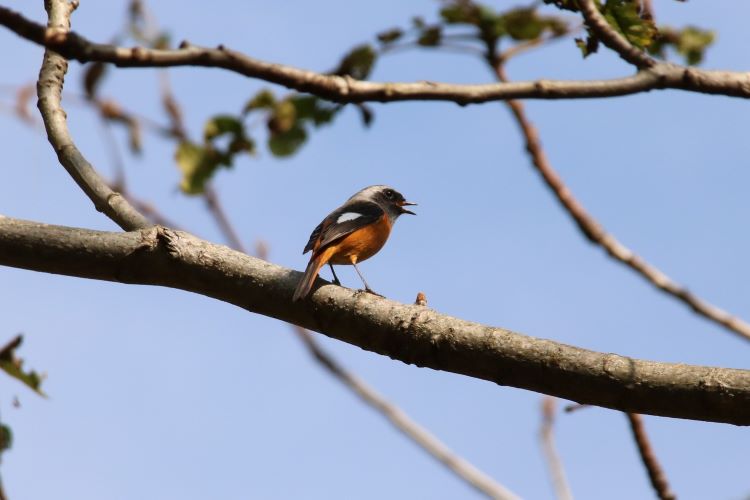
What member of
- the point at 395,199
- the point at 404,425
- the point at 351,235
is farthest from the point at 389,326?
the point at 395,199

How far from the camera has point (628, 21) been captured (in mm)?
3445

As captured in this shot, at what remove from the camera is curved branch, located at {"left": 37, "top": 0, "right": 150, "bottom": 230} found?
438cm

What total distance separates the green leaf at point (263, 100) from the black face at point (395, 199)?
5041 mm

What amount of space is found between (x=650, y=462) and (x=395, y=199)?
19.3ft

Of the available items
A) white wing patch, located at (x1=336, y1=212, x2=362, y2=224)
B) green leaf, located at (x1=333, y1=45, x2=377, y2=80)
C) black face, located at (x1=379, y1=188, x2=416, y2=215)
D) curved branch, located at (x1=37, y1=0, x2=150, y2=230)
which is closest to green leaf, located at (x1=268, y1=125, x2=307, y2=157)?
green leaf, located at (x1=333, y1=45, x2=377, y2=80)

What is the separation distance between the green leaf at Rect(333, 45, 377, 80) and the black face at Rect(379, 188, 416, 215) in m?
5.56

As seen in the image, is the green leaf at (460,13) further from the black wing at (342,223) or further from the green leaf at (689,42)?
the black wing at (342,223)

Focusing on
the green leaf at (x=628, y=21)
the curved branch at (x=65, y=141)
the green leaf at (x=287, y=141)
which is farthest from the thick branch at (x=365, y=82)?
the curved branch at (x=65, y=141)

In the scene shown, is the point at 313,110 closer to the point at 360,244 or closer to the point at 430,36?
the point at 430,36

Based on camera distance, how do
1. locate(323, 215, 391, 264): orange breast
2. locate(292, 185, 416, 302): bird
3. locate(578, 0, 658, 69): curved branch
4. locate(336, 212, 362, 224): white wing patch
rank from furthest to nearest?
locate(336, 212, 362, 224): white wing patch < locate(323, 215, 391, 264): orange breast < locate(292, 185, 416, 302): bird < locate(578, 0, 658, 69): curved branch

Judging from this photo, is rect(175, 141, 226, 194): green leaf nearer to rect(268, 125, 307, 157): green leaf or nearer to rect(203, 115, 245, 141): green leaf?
rect(203, 115, 245, 141): green leaf

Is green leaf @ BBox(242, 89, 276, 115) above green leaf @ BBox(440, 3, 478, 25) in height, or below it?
below

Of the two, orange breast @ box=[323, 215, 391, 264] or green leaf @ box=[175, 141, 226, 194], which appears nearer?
green leaf @ box=[175, 141, 226, 194]

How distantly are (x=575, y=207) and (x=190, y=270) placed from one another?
1930mm
